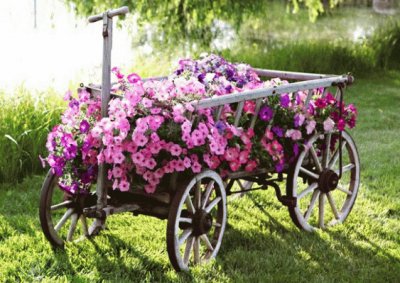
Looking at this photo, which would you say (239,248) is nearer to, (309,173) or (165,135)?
(309,173)

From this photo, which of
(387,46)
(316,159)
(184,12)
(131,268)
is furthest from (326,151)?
(387,46)

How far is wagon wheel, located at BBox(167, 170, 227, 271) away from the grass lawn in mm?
87

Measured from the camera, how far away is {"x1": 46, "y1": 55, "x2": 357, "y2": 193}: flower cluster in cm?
328

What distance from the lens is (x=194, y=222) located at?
353 centimetres

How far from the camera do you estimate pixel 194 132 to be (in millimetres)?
3324

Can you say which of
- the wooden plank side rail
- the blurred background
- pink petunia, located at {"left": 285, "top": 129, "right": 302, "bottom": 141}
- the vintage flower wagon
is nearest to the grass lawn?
the vintage flower wagon

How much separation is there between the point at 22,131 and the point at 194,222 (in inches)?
91.8

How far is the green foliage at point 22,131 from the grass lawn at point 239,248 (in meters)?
0.17

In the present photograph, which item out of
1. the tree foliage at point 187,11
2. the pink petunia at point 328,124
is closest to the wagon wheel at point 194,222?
the pink petunia at point 328,124

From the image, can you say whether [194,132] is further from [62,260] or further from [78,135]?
[62,260]

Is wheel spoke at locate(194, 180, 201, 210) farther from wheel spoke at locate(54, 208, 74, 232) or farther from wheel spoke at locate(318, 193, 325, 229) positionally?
wheel spoke at locate(318, 193, 325, 229)

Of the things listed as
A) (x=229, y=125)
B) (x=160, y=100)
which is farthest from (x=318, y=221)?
(x=160, y=100)

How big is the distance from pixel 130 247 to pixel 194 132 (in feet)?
2.92

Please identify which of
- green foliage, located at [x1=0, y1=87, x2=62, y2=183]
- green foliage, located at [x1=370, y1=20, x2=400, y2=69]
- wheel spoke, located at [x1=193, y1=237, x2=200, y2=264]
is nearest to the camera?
wheel spoke, located at [x1=193, y1=237, x2=200, y2=264]
